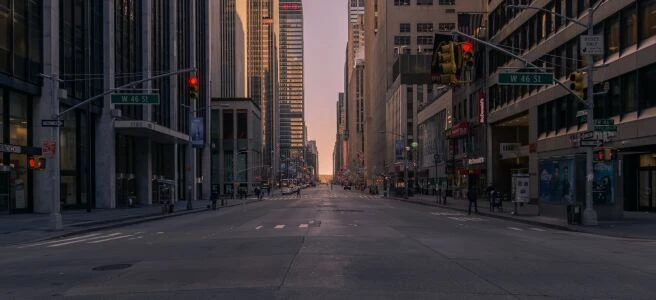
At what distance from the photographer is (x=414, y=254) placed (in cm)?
1531

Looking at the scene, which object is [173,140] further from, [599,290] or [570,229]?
[599,290]

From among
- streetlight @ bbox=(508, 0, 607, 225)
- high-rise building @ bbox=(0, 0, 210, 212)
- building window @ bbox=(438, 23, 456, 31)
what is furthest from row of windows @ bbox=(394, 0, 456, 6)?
streetlight @ bbox=(508, 0, 607, 225)

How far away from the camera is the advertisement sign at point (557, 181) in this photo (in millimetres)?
30891

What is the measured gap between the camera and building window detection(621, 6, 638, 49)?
34562mm

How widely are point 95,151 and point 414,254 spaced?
41620 mm

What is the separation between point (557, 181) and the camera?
32156 mm

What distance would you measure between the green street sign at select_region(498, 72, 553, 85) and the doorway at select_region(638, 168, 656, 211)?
47.3 ft

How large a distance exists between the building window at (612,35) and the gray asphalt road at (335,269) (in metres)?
19.8

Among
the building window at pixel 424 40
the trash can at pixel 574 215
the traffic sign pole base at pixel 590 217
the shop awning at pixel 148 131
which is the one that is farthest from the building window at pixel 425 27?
the traffic sign pole base at pixel 590 217

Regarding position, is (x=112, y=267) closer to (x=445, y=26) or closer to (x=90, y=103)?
(x=90, y=103)

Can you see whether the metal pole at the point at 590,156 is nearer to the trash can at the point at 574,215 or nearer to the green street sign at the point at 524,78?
the trash can at the point at 574,215

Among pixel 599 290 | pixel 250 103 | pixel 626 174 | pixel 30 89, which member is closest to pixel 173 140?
pixel 30 89

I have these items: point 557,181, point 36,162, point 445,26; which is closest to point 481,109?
point 557,181

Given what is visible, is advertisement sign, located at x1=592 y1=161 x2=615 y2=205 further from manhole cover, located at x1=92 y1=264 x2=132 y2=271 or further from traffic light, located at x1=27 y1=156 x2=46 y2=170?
traffic light, located at x1=27 y1=156 x2=46 y2=170
